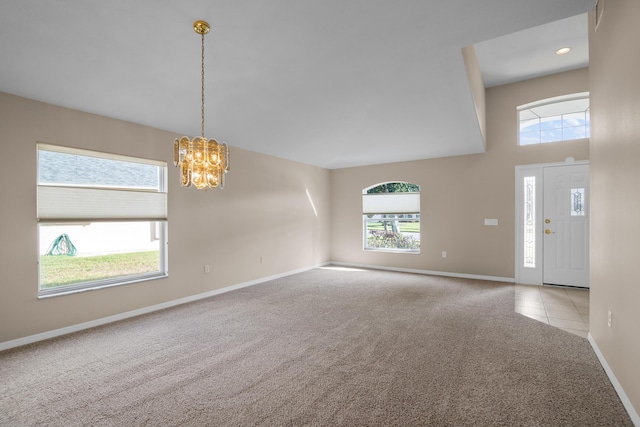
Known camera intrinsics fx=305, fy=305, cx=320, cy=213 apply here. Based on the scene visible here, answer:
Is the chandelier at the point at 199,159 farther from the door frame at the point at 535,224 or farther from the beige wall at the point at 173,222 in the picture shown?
the door frame at the point at 535,224

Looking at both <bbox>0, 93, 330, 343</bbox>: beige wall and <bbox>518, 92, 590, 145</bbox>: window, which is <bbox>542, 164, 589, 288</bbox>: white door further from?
<bbox>0, 93, 330, 343</bbox>: beige wall

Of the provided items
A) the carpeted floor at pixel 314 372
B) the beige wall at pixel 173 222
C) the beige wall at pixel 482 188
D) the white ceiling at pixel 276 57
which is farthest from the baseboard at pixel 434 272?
the white ceiling at pixel 276 57

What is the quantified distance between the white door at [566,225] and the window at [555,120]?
57 cm

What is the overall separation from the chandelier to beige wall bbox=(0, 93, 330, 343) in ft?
6.19

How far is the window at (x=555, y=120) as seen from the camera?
5.14m

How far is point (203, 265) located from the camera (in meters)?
4.72

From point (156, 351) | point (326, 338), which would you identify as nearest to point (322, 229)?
point (326, 338)

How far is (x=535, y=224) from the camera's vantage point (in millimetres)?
5434

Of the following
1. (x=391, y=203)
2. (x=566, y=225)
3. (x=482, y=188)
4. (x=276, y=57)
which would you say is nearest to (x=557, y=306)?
(x=566, y=225)

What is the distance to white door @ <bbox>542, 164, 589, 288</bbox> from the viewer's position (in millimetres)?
5035

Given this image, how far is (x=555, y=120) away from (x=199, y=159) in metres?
6.00

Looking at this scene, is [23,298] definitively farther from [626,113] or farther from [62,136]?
[626,113]

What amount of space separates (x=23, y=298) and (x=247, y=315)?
2253 mm

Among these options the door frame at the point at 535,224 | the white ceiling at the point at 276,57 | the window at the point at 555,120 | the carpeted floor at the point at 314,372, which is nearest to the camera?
the carpeted floor at the point at 314,372
